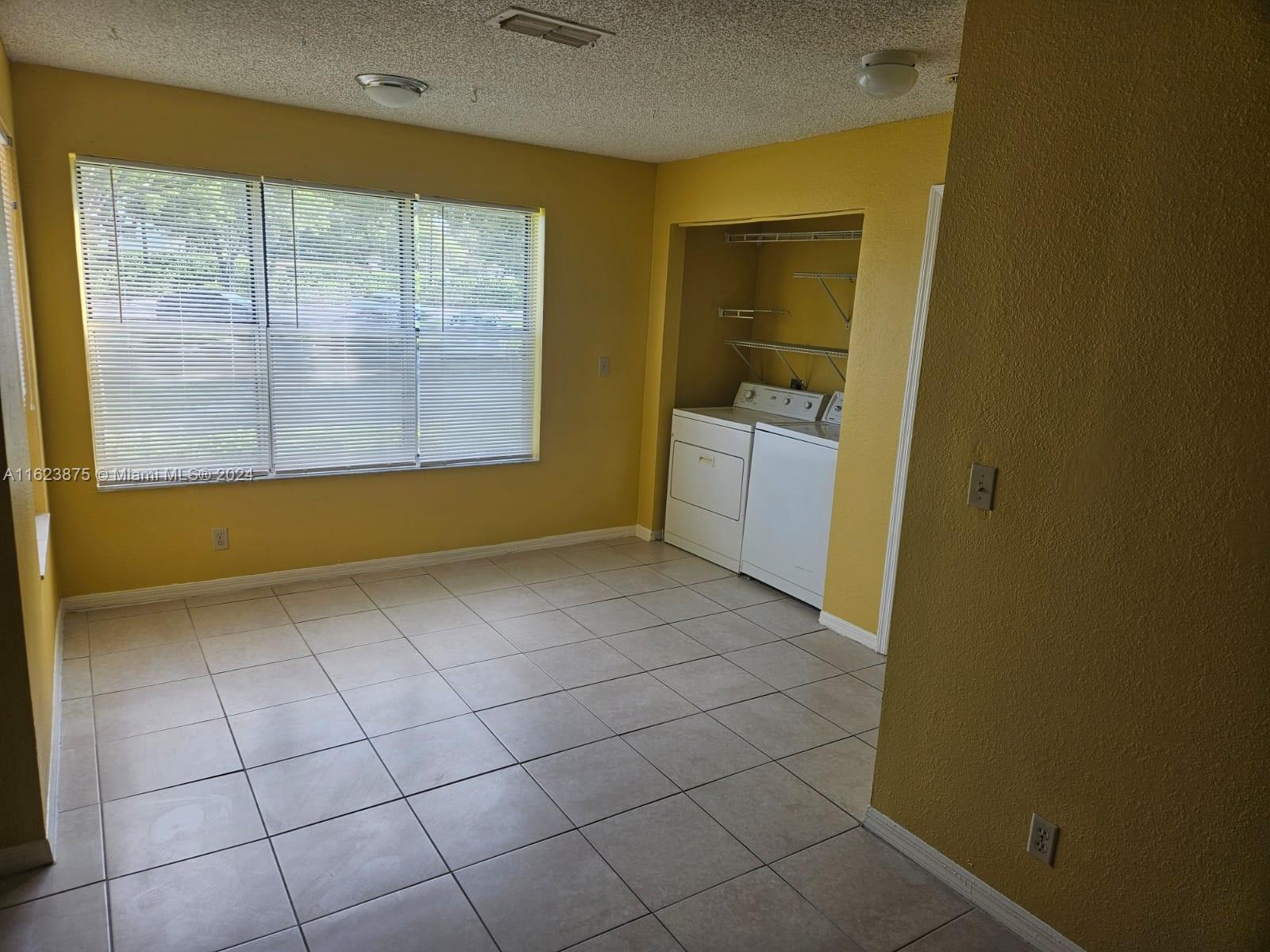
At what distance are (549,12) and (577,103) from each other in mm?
1103

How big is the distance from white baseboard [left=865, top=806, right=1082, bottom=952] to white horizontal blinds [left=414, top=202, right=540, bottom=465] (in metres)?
2.98

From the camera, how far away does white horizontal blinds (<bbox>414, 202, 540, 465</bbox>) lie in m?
4.33

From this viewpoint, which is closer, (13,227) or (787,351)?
(13,227)

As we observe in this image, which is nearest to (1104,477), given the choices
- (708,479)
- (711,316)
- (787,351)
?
(708,479)

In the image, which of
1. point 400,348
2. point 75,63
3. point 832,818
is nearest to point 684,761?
point 832,818

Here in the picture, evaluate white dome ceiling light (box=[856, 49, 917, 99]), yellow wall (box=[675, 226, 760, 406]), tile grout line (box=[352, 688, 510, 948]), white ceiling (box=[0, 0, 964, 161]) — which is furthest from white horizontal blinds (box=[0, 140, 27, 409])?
yellow wall (box=[675, 226, 760, 406])

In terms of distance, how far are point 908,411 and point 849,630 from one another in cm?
110

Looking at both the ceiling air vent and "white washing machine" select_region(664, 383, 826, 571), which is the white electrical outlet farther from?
"white washing machine" select_region(664, 383, 826, 571)

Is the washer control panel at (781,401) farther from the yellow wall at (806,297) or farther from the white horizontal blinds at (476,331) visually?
the white horizontal blinds at (476,331)

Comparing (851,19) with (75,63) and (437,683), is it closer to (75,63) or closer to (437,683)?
(437,683)

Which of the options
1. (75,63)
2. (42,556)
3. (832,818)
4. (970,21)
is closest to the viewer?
(970,21)

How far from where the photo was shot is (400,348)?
429 centimetres

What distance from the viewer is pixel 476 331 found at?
4.52 m

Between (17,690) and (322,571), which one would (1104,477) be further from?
(322,571)
